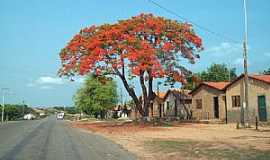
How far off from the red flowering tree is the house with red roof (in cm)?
562

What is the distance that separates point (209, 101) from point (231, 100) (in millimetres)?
6783

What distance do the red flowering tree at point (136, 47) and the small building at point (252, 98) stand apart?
5398 millimetres

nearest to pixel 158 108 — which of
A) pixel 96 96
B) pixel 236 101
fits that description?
pixel 96 96

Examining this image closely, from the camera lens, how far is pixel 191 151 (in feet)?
57.3

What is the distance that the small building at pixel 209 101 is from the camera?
154ft

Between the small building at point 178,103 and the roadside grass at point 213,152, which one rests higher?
the small building at point 178,103

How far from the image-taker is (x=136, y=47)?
121 ft

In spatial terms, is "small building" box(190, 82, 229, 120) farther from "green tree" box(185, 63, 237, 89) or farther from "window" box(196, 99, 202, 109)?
"green tree" box(185, 63, 237, 89)

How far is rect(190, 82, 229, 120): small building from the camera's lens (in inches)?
1844

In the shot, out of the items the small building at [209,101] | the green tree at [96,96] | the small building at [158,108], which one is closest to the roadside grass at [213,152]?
the small building at [209,101]

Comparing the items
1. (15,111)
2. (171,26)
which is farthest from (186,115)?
(15,111)

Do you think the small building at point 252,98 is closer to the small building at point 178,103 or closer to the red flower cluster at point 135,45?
the red flower cluster at point 135,45

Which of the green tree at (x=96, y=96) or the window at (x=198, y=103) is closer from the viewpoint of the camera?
the window at (x=198, y=103)

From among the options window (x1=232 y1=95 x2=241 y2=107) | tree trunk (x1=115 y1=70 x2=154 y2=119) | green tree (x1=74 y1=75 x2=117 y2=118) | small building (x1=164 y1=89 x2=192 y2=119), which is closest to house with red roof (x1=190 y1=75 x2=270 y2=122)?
window (x1=232 y1=95 x2=241 y2=107)
